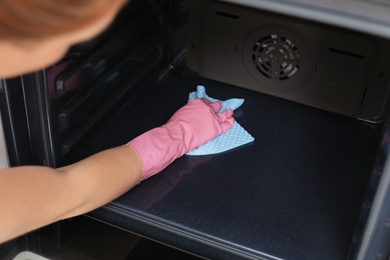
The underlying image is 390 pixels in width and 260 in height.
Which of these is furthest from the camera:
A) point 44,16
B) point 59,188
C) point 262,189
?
point 262,189

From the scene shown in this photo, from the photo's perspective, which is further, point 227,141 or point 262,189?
point 227,141

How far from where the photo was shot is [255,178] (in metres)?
1.12

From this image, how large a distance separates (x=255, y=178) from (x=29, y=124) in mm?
449

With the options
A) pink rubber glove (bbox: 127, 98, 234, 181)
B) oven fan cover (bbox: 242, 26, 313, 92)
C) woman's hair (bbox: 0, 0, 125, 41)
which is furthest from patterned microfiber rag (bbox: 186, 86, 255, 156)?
woman's hair (bbox: 0, 0, 125, 41)

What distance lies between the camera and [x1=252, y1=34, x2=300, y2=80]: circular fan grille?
4.04 feet

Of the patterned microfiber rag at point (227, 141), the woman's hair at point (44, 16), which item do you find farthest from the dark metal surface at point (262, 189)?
the woman's hair at point (44, 16)

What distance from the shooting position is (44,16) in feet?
1.10

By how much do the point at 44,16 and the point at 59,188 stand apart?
579 mm

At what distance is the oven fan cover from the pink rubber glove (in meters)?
0.13

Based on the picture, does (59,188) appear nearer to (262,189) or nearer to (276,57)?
(262,189)

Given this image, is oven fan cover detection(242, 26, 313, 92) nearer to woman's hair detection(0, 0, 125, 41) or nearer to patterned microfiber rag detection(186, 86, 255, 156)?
patterned microfiber rag detection(186, 86, 255, 156)

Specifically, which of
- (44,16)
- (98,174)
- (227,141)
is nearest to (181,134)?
(227,141)

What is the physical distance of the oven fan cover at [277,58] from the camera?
1.22 meters

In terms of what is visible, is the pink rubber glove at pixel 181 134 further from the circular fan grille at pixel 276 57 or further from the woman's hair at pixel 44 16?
the woman's hair at pixel 44 16
